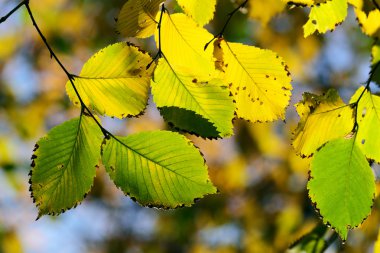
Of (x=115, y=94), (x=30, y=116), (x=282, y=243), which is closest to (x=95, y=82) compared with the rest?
(x=115, y=94)

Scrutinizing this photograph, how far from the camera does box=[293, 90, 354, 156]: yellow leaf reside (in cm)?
48

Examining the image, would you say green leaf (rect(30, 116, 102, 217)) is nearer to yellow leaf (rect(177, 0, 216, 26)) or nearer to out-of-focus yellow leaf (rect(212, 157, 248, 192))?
yellow leaf (rect(177, 0, 216, 26))

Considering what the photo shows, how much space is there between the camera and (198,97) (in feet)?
1.49

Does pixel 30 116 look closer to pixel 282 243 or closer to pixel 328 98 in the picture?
pixel 282 243

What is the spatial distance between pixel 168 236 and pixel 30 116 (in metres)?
1.42

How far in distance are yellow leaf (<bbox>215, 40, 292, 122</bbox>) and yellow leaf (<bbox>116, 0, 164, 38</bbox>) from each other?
68mm

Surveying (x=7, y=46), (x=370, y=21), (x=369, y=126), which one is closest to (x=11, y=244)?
(x=7, y=46)

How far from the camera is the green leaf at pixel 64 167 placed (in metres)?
0.45

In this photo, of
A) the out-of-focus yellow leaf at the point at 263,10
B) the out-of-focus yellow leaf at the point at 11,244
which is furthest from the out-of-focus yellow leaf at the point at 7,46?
the out-of-focus yellow leaf at the point at 263,10

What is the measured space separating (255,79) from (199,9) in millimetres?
86

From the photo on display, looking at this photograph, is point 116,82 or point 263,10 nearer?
point 116,82

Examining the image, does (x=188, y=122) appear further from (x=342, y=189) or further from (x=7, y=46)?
(x=7, y=46)

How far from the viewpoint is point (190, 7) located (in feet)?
1.54

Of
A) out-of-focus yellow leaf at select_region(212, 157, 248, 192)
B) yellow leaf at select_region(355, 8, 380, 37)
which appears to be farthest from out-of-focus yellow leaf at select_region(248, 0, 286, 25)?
out-of-focus yellow leaf at select_region(212, 157, 248, 192)
